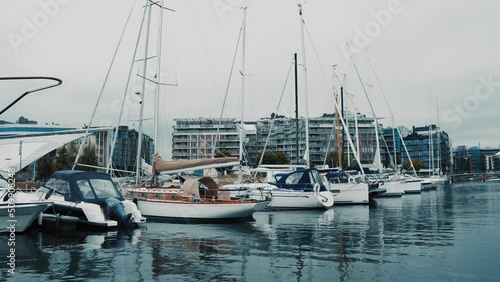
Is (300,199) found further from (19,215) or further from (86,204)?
(19,215)

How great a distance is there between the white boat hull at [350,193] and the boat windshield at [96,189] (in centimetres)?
2249

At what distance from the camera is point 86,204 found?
20.7 metres

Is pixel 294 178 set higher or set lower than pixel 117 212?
higher

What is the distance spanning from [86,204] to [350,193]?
25863 millimetres

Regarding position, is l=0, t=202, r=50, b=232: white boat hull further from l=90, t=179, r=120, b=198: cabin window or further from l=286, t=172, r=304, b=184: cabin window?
l=286, t=172, r=304, b=184: cabin window

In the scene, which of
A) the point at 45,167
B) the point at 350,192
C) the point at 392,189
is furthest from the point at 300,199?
the point at 45,167

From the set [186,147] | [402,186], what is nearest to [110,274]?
[402,186]

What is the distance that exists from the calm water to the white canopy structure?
25620 mm

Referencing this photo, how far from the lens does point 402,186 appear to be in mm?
59812

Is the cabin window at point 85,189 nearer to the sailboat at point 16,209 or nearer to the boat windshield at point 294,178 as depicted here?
the sailboat at point 16,209

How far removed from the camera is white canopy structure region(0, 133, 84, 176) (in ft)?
139

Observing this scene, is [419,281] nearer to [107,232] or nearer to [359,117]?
[107,232]

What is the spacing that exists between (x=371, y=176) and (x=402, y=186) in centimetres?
455

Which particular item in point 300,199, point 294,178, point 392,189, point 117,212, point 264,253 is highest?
point 294,178
